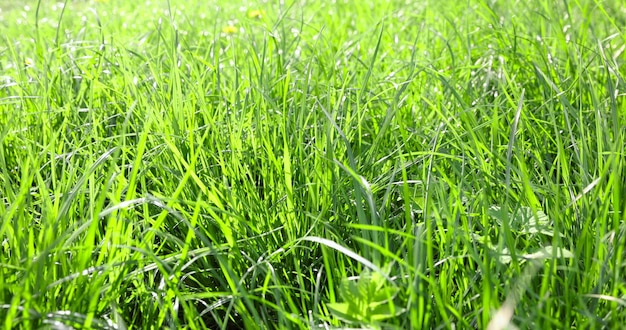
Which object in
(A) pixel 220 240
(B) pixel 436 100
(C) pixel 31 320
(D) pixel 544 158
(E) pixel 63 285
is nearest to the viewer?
(C) pixel 31 320

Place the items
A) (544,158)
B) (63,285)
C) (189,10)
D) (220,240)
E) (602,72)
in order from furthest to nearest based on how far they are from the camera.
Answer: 1. (189,10)
2. (602,72)
3. (544,158)
4. (220,240)
5. (63,285)

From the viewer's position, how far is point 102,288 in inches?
40.4

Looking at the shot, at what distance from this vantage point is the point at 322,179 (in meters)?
1.28

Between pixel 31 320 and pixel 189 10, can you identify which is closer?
pixel 31 320

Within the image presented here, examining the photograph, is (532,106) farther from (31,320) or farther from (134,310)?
(31,320)

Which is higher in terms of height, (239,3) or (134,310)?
(239,3)

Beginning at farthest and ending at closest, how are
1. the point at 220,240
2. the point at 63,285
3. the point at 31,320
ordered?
the point at 220,240 < the point at 63,285 < the point at 31,320

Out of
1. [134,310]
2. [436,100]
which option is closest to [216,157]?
[134,310]

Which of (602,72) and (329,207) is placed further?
(602,72)

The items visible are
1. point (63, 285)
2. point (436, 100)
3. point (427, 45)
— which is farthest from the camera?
point (427, 45)

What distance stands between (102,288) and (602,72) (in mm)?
1491

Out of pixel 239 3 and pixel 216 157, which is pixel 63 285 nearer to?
pixel 216 157

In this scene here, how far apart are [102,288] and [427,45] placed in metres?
1.50

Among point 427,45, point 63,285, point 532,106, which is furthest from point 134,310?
point 427,45
